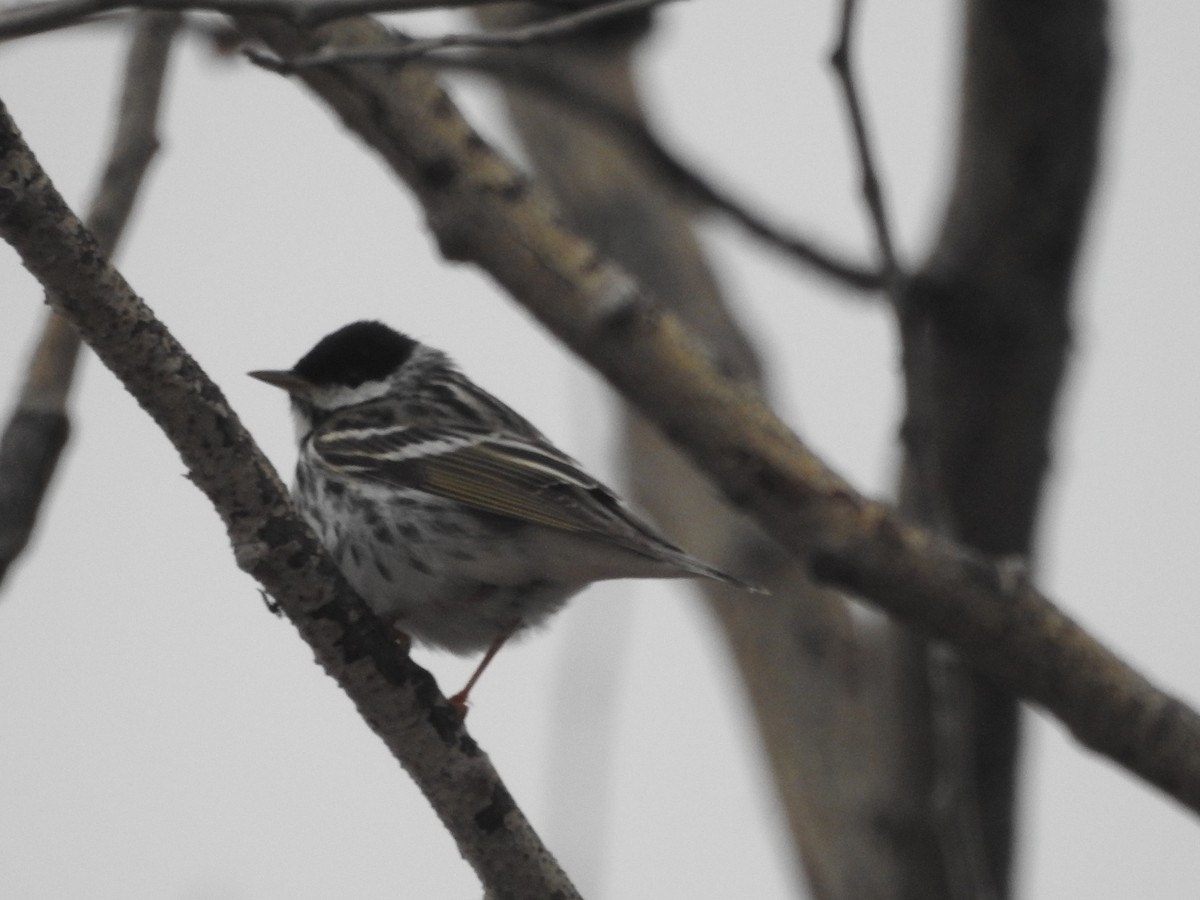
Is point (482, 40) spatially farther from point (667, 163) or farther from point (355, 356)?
point (355, 356)

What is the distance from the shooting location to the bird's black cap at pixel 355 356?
6184 mm

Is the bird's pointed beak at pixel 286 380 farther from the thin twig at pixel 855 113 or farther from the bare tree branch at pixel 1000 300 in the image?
the thin twig at pixel 855 113

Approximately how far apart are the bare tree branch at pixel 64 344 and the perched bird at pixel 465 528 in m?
0.96

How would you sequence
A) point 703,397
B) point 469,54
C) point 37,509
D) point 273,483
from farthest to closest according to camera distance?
point 469,54, point 703,397, point 37,509, point 273,483

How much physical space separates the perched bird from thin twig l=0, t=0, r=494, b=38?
1691 millimetres

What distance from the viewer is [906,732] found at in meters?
6.39

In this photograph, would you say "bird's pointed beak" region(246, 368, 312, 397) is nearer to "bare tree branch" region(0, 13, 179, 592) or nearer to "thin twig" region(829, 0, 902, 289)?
"bare tree branch" region(0, 13, 179, 592)

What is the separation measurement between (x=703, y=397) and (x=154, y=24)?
2.02 m

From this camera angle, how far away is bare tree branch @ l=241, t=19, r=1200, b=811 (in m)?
4.36

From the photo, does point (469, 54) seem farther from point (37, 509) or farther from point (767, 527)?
point (37, 509)

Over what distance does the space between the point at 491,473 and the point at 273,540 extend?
187 centimetres

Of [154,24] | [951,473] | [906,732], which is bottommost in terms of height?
[906,732]

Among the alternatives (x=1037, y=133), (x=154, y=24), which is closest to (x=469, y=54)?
(x=154, y=24)

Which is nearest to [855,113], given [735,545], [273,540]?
[273,540]
